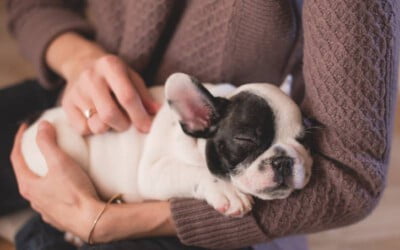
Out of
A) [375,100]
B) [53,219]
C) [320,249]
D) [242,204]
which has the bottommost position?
[320,249]

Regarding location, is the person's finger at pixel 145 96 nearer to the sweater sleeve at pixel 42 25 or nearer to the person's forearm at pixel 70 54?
the person's forearm at pixel 70 54

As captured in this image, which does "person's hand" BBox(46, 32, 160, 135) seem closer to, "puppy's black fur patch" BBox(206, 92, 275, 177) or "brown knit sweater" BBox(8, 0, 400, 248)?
"brown knit sweater" BBox(8, 0, 400, 248)

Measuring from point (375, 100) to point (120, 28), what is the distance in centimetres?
52

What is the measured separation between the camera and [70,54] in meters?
1.00

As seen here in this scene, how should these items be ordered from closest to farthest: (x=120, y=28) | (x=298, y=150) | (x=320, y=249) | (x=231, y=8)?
(x=298, y=150), (x=231, y=8), (x=120, y=28), (x=320, y=249)

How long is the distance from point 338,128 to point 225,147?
0.17 m

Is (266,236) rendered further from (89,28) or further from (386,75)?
(89,28)

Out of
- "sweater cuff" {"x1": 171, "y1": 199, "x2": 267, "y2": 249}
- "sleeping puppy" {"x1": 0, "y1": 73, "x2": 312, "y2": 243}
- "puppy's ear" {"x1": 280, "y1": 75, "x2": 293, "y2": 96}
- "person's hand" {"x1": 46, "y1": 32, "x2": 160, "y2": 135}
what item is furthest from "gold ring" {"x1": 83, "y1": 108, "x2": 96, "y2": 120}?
"puppy's ear" {"x1": 280, "y1": 75, "x2": 293, "y2": 96}

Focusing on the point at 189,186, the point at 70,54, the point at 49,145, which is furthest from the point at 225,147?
the point at 70,54

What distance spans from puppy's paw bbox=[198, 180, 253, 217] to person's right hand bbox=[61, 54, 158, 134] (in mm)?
191

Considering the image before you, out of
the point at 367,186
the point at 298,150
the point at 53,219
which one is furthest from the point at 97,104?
the point at 367,186

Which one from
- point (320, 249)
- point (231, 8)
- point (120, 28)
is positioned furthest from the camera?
point (320, 249)

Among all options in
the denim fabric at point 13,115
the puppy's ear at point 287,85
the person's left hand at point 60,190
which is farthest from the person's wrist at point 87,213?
the puppy's ear at point 287,85

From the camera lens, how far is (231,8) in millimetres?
818
